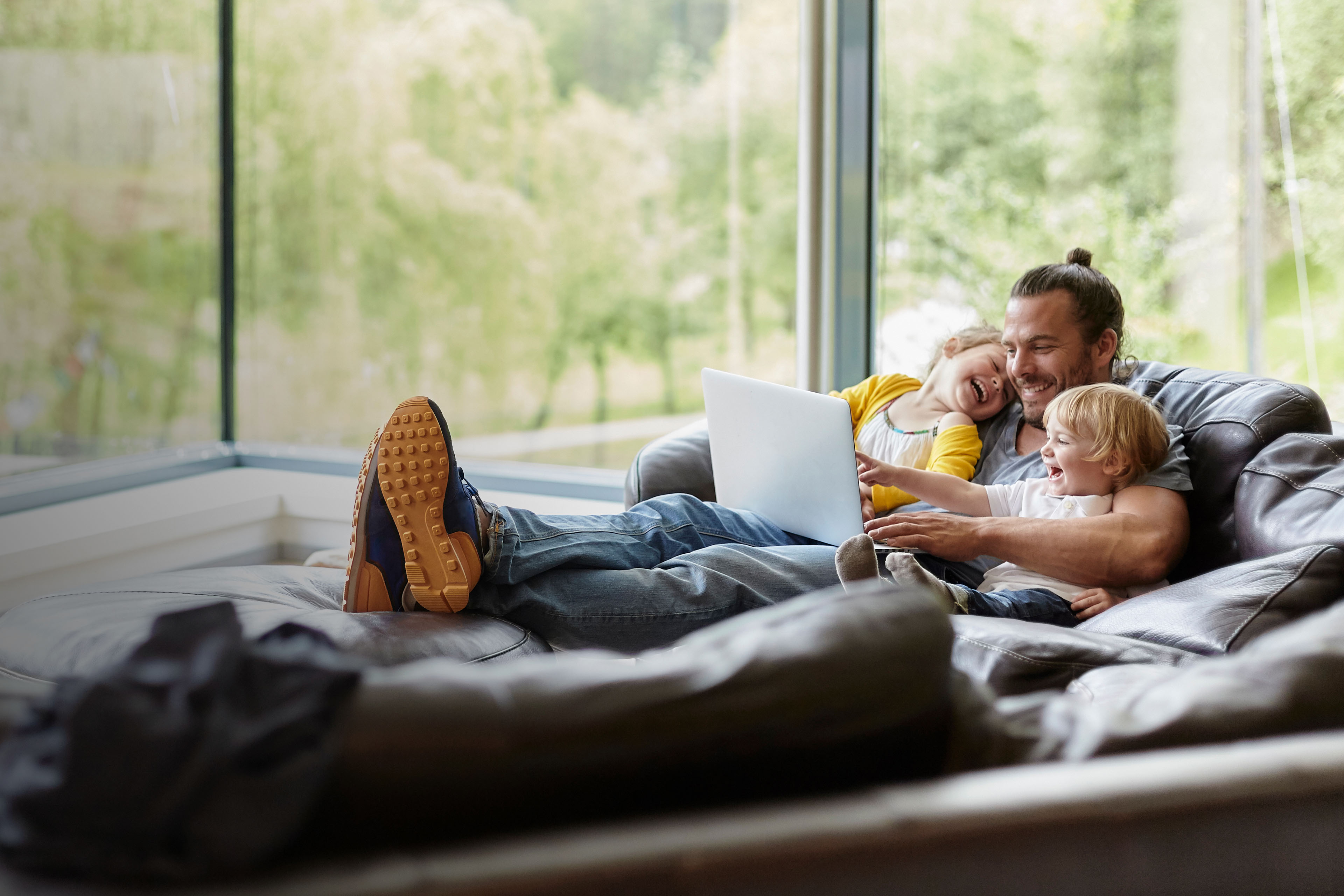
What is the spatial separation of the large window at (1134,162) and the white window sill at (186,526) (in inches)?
62.5

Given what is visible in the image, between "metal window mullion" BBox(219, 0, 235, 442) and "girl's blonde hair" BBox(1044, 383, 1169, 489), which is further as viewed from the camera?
"metal window mullion" BBox(219, 0, 235, 442)

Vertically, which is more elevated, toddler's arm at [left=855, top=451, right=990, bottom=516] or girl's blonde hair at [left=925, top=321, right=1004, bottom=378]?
girl's blonde hair at [left=925, top=321, right=1004, bottom=378]

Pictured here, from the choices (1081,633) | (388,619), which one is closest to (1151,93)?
(1081,633)

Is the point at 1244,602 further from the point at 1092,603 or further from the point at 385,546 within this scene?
the point at 385,546

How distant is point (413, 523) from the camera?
5.60 ft

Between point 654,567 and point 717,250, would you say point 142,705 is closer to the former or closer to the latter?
point 654,567

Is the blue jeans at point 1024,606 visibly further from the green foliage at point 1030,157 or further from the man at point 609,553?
the green foliage at point 1030,157

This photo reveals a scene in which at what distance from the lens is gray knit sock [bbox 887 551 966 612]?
1622mm

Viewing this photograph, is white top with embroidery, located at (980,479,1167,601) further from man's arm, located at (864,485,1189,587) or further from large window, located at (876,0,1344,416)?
large window, located at (876,0,1344,416)

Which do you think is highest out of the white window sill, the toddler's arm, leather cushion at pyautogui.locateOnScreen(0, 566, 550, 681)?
the toddler's arm

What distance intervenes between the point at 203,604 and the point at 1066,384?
1.67m

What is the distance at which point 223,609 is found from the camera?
70cm

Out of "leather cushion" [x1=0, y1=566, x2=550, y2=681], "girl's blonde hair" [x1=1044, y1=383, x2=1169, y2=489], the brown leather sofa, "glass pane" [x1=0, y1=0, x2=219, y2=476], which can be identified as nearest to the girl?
"girl's blonde hair" [x1=1044, y1=383, x2=1169, y2=489]

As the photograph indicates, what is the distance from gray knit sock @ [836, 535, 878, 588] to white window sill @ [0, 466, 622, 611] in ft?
5.99
